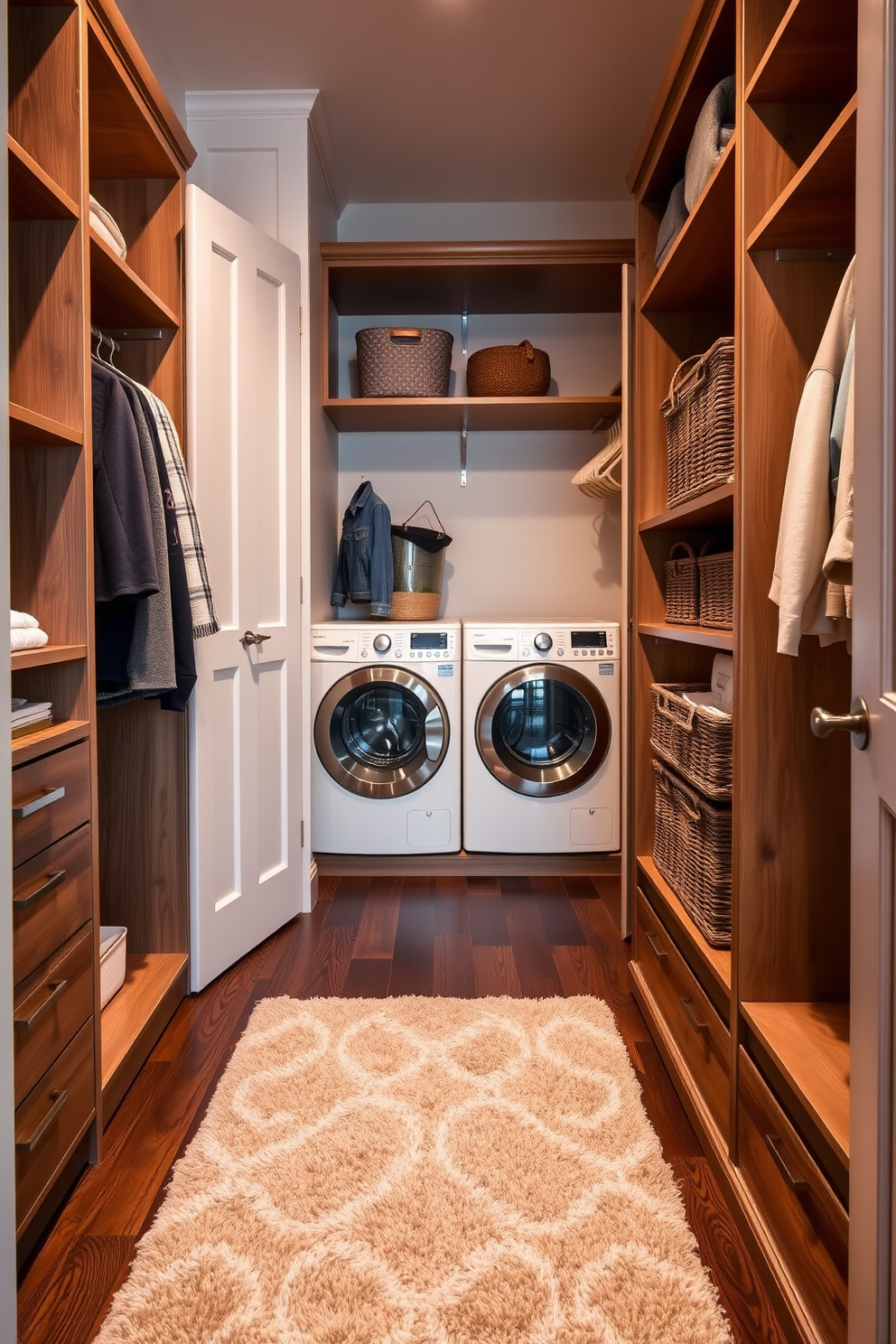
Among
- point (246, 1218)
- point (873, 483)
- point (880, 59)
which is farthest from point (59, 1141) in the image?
point (880, 59)

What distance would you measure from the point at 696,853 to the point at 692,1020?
1.05 ft

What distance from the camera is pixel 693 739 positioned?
171cm

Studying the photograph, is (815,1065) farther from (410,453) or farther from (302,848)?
(410,453)

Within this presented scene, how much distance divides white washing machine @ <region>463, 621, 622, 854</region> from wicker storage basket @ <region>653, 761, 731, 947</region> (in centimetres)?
100

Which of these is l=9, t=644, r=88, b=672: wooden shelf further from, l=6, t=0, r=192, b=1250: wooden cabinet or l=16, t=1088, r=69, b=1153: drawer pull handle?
l=16, t=1088, r=69, b=1153: drawer pull handle

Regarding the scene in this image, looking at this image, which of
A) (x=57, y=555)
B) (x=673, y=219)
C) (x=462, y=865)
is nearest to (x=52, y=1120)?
(x=57, y=555)

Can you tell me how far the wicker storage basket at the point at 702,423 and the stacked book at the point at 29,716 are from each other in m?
1.24

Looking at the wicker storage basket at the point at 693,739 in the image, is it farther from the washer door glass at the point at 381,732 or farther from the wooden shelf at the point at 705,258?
the washer door glass at the point at 381,732

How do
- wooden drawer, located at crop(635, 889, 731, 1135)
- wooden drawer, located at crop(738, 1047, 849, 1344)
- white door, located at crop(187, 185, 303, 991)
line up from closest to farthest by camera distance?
wooden drawer, located at crop(738, 1047, 849, 1344), wooden drawer, located at crop(635, 889, 731, 1135), white door, located at crop(187, 185, 303, 991)

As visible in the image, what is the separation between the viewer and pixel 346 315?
11.8 feet

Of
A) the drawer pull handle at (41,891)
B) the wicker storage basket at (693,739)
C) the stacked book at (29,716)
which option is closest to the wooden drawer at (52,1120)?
the drawer pull handle at (41,891)

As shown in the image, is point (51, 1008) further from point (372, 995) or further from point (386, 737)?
point (386, 737)

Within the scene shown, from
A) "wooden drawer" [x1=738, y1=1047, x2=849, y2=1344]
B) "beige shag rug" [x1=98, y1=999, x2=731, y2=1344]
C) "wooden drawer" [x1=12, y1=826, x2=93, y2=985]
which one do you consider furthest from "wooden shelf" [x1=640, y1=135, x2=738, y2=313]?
"beige shag rug" [x1=98, y1=999, x2=731, y2=1344]

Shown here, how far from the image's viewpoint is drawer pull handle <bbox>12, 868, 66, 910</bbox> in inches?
47.9
